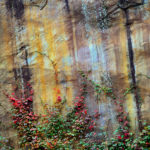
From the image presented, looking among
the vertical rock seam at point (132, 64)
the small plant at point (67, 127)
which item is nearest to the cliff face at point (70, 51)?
the vertical rock seam at point (132, 64)

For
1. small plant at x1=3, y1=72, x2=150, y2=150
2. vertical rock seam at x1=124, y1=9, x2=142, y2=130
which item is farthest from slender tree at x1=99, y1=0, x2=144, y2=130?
small plant at x1=3, y1=72, x2=150, y2=150

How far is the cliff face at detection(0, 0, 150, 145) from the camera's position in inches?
150

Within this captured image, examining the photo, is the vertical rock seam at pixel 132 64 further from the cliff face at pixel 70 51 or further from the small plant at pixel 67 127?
the small plant at pixel 67 127

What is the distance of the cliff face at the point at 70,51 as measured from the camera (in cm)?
382

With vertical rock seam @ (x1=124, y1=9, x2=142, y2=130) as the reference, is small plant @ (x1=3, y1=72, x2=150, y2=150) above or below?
below

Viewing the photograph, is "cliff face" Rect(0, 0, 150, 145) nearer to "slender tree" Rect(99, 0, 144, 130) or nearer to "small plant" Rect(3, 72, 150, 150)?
"slender tree" Rect(99, 0, 144, 130)

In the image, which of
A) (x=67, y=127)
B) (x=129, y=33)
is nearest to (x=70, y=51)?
(x=129, y=33)

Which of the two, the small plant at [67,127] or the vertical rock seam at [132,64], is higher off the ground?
the vertical rock seam at [132,64]

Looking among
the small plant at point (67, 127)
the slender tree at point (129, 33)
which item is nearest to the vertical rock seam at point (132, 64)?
the slender tree at point (129, 33)

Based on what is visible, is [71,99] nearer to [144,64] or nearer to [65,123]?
[65,123]

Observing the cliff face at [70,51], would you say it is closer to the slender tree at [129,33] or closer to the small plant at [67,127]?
the slender tree at [129,33]

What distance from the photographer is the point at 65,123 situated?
4086 millimetres

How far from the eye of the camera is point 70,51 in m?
4.19

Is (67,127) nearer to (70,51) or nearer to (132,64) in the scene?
(70,51)
